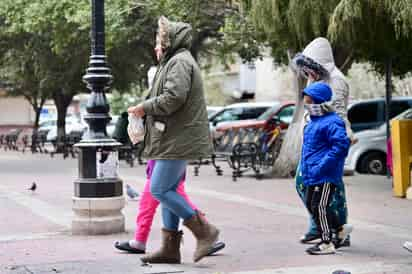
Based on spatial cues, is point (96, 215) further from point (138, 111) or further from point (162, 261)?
point (138, 111)

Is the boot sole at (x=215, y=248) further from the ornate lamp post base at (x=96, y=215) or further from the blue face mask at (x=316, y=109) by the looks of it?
the ornate lamp post base at (x=96, y=215)

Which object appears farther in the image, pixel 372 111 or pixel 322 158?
pixel 372 111

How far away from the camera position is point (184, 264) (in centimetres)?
693

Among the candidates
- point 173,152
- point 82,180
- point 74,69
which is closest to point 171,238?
point 173,152

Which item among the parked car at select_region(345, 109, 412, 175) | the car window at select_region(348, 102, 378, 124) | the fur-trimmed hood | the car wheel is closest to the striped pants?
the fur-trimmed hood

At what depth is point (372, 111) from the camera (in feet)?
67.7

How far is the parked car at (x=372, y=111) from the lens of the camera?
2023 centimetres

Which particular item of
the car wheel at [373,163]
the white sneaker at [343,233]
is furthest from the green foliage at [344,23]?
the white sneaker at [343,233]

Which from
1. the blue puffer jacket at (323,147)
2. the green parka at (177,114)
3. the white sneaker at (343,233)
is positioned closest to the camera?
the green parka at (177,114)

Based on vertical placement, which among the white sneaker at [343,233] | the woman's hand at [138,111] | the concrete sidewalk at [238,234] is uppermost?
the woman's hand at [138,111]

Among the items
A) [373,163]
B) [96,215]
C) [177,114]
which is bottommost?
[96,215]

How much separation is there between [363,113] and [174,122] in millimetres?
14951

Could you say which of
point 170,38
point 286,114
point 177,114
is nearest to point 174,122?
point 177,114

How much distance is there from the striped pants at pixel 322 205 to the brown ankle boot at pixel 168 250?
4.28 ft
